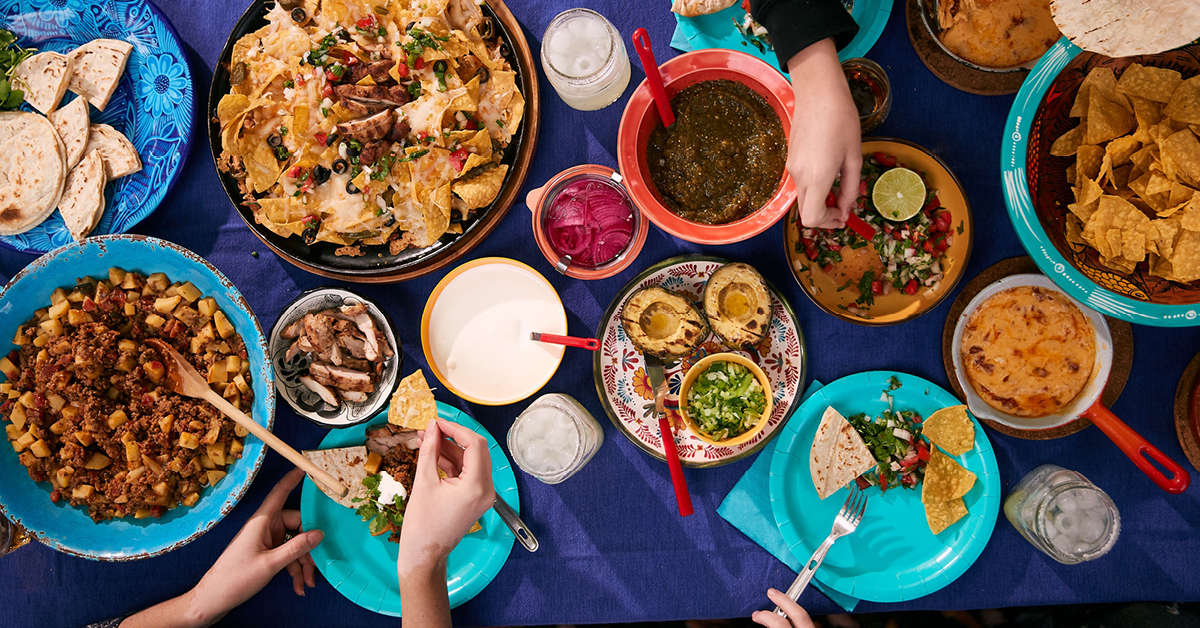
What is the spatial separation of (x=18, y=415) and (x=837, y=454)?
2.73m

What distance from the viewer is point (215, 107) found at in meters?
1.98

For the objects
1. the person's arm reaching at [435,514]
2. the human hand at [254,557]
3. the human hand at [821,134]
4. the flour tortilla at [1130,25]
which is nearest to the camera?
the flour tortilla at [1130,25]

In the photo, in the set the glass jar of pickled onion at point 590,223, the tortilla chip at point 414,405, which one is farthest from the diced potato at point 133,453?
the glass jar of pickled onion at point 590,223

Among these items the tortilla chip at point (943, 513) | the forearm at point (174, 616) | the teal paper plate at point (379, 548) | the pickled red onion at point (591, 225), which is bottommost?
the forearm at point (174, 616)

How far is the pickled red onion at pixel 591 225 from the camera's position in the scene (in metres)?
2.01

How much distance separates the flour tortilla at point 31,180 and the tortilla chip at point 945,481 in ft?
10.3

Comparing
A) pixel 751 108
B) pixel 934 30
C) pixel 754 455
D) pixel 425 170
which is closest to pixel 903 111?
pixel 934 30

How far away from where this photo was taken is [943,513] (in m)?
1.95

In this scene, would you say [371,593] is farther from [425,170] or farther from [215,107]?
[215,107]

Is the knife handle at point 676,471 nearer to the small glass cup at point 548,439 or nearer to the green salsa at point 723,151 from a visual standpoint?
the small glass cup at point 548,439

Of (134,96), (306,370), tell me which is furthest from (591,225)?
(134,96)

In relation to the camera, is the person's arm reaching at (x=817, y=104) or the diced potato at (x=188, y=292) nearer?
the person's arm reaching at (x=817, y=104)

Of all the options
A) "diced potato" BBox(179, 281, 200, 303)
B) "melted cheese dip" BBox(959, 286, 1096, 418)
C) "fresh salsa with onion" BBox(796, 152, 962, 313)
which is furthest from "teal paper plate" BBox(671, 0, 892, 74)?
"diced potato" BBox(179, 281, 200, 303)

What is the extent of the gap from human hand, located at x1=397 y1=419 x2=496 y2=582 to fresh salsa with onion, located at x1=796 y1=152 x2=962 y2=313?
1.26 m
